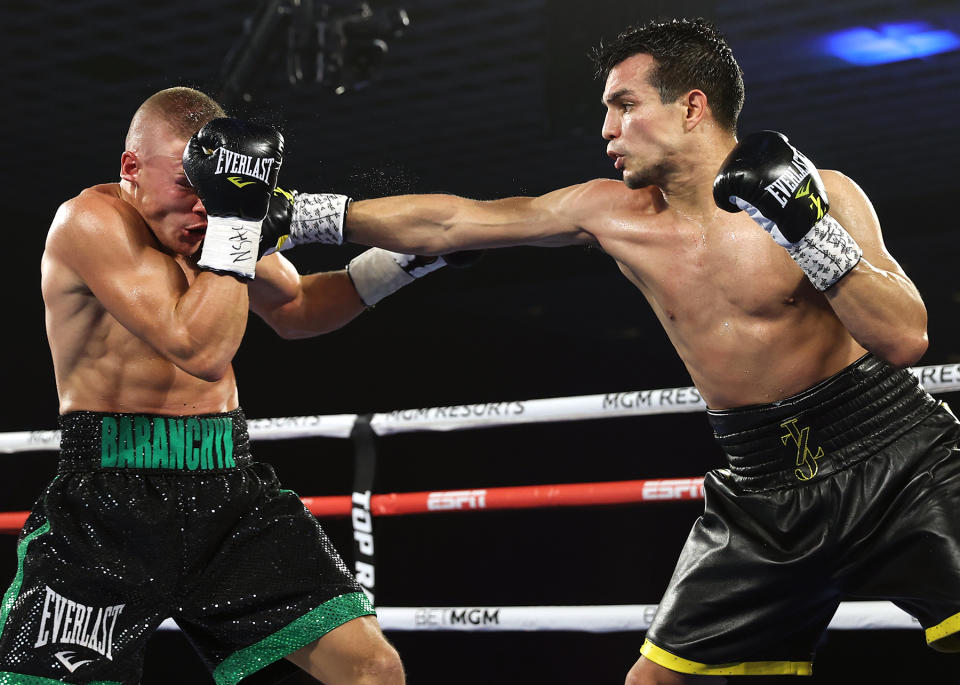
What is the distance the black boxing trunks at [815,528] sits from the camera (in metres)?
1.95

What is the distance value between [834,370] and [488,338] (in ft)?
31.2

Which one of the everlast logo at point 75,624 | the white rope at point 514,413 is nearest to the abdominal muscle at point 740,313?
the white rope at point 514,413

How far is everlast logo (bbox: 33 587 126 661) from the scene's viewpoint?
1.91 metres

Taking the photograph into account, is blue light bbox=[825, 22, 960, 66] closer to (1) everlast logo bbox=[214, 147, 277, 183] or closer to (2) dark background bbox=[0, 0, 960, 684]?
(2) dark background bbox=[0, 0, 960, 684]

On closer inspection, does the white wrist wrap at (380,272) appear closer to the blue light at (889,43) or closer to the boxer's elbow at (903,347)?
the boxer's elbow at (903,347)

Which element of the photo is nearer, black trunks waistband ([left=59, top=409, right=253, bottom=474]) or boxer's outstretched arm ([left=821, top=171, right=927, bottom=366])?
boxer's outstretched arm ([left=821, top=171, right=927, bottom=366])

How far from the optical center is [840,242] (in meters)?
1.85

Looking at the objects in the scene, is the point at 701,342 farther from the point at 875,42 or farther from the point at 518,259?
the point at 518,259

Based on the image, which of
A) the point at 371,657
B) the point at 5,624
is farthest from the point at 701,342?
the point at 5,624

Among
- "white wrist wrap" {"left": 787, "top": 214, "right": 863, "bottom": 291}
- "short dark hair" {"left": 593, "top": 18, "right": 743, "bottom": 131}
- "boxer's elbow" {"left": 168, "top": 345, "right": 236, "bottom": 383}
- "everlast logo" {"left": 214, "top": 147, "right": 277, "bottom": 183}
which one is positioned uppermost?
"short dark hair" {"left": 593, "top": 18, "right": 743, "bottom": 131}

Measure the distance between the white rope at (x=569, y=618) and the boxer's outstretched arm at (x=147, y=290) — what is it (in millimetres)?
924

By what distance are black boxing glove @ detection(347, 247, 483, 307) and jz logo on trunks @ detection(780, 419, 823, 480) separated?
2.77 ft

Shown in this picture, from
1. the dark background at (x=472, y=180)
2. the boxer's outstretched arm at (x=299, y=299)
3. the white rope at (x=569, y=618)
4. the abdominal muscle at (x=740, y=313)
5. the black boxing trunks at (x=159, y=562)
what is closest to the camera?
the black boxing trunks at (x=159, y=562)

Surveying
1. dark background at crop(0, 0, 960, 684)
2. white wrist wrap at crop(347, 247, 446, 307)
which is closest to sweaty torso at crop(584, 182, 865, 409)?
white wrist wrap at crop(347, 247, 446, 307)
